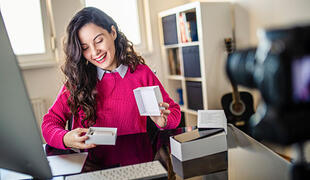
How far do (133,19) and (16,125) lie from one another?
2842 millimetres

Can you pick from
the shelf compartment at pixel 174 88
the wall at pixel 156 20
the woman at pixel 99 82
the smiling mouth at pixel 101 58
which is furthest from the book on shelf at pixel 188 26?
the smiling mouth at pixel 101 58

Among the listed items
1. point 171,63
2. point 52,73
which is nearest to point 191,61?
point 171,63

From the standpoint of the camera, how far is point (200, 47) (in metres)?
2.86

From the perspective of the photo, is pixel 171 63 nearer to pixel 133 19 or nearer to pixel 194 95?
pixel 194 95

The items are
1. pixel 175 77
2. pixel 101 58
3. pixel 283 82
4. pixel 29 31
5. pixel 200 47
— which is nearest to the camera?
pixel 283 82

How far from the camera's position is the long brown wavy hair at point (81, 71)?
1.49 meters

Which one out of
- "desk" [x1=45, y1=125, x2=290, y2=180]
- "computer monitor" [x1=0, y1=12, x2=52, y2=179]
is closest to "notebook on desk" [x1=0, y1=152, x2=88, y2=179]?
"desk" [x1=45, y1=125, x2=290, y2=180]

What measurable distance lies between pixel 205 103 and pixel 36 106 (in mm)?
1696

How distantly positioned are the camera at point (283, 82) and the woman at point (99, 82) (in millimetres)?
880

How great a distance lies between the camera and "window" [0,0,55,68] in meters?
2.90

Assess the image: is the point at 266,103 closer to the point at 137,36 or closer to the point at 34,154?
the point at 34,154

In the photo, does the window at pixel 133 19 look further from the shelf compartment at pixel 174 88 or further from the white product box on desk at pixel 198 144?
the white product box on desk at pixel 198 144

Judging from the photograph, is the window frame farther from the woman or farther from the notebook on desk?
the notebook on desk

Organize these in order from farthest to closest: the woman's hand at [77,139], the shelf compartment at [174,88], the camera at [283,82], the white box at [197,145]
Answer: the shelf compartment at [174,88], the woman's hand at [77,139], the white box at [197,145], the camera at [283,82]
